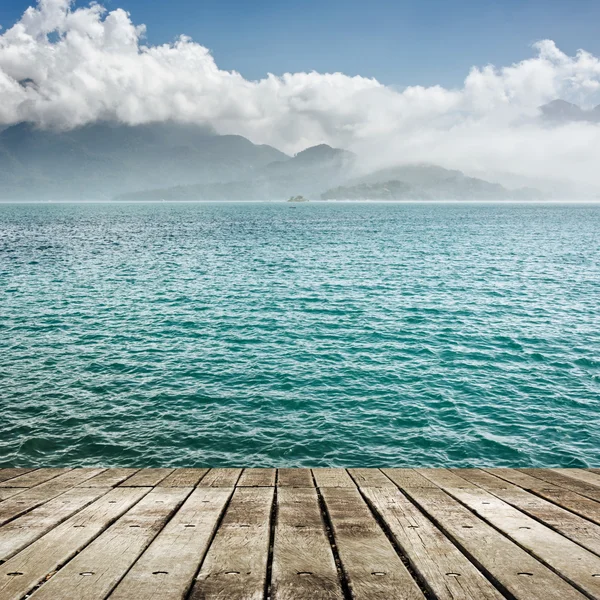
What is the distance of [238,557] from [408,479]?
3.52 m

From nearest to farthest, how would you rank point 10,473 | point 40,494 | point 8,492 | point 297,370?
point 40,494 → point 8,492 → point 10,473 → point 297,370

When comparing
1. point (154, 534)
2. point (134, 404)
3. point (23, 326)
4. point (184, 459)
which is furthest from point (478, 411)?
point (23, 326)

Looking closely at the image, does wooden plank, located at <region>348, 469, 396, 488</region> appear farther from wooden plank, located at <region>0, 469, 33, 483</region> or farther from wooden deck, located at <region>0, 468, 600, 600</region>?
wooden plank, located at <region>0, 469, 33, 483</region>

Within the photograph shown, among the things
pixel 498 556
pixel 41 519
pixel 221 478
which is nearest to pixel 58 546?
pixel 41 519

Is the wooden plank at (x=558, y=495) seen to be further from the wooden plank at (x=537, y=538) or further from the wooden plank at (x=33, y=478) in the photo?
the wooden plank at (x=33, y=478)

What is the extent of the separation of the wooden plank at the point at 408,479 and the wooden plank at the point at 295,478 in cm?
121

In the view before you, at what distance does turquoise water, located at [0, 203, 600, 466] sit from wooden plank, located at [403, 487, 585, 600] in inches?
348

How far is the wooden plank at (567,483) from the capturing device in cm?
630

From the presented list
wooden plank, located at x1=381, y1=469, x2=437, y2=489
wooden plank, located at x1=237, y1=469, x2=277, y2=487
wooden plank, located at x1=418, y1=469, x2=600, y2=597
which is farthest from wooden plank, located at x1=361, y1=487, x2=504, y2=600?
wooden plank, located at x1=237, y1=469, x2=277, y2=487

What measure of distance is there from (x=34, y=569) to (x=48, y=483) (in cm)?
306

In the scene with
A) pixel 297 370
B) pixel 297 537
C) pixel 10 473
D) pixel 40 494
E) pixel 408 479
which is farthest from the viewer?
pixel 297 370

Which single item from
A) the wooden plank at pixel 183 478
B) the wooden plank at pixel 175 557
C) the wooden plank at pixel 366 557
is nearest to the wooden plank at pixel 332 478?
the wooden plank at pixel 366 557

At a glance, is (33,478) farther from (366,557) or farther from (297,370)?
(297,370)

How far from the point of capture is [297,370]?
21359mm
